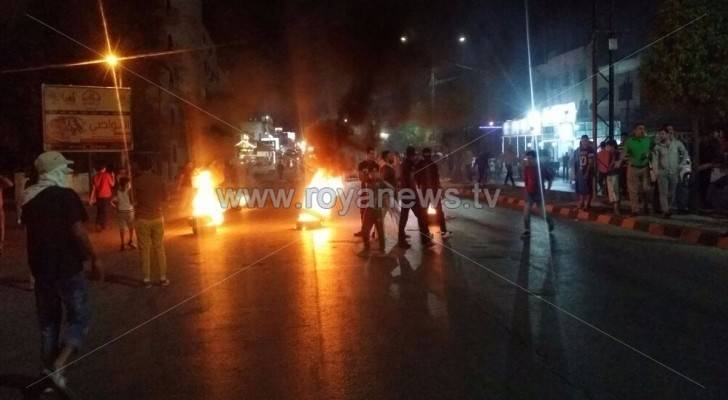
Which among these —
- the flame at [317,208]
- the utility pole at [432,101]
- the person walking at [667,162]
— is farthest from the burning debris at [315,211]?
the utility pole at [432,101]

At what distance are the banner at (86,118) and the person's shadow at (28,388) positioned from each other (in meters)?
16.1

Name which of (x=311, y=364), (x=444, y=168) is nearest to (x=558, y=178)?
(x=444, y=168)

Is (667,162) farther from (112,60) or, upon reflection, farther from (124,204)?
(112,60)

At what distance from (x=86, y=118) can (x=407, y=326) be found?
55.7ft

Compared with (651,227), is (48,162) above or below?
above

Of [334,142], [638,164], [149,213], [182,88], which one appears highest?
[182,88]

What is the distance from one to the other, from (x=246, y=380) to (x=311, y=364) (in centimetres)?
56

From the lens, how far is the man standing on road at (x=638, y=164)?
46.5 feet

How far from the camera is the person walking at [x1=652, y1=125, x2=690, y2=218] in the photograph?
1383 centimetres

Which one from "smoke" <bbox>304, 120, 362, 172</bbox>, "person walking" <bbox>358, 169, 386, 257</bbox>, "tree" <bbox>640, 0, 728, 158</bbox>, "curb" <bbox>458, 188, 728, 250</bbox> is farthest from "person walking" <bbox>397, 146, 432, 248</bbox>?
"smoke" <bbox>304, 120, 362, 172</bbox>

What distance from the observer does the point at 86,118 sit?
20.9m

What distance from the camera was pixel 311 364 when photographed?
5562 millimetres

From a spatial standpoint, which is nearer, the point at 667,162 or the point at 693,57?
the point at 667,162

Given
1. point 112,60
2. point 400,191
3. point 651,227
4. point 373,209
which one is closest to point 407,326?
point 373,209
